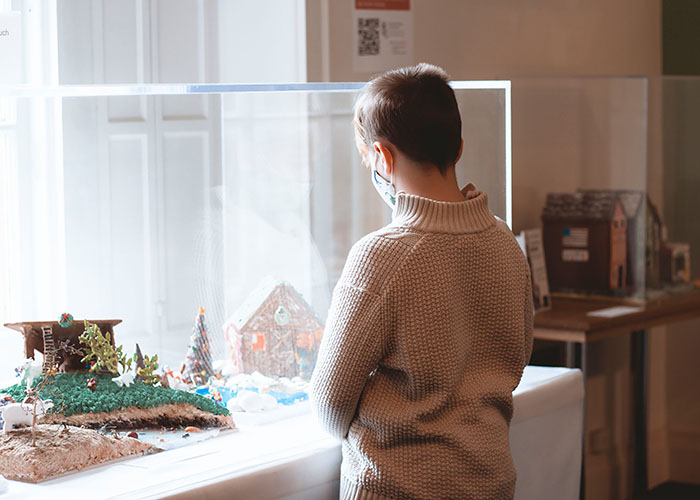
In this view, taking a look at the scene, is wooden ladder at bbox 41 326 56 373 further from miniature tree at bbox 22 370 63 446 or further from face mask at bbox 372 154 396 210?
face mask at bbox 372 154 396 210

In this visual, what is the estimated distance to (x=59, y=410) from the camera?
1.41 metres

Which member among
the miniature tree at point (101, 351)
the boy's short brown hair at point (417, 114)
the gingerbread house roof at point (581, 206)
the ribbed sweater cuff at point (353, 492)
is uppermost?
the boy's short brown hair at point (417, 114)

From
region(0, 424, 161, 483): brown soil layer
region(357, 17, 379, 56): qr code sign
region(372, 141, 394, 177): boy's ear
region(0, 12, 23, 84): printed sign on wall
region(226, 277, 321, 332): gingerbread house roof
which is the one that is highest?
region(357, 17, 379, 56): qr code sign

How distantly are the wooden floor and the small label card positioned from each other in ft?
3.29

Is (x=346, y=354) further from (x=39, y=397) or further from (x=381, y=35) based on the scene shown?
(x=381, y=35)

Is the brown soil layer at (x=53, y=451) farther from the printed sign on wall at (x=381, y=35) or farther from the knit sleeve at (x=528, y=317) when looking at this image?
the printed sign on wall at (x=381, y=35)

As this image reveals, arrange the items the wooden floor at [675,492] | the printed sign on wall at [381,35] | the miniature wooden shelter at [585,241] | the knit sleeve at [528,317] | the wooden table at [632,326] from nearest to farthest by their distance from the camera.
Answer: the knit sleeve at [528,317]
the printed sign on wall at [381,35]
the wooden table at [632,326]
the miniature wooden shelter at [585,241]
the wooden floor at [675,492]

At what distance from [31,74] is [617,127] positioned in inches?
85.3

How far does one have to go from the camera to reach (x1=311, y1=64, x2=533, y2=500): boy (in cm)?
137

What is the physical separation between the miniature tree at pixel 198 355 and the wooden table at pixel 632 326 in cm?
Answer: 144

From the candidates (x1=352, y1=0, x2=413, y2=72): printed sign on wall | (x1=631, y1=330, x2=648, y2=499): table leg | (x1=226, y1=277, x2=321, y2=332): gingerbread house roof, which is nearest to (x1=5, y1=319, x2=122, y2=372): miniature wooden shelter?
(x1=226, y1=277, x2=321, y2=332): gingerbread house roof

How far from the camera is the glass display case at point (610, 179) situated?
3.03 m

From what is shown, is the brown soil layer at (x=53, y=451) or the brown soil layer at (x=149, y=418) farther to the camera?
the brown soil layer at (x=149, y=418)

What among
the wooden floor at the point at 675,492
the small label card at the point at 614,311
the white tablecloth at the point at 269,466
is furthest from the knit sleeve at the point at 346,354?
the wooden floor at the point at 675,492
